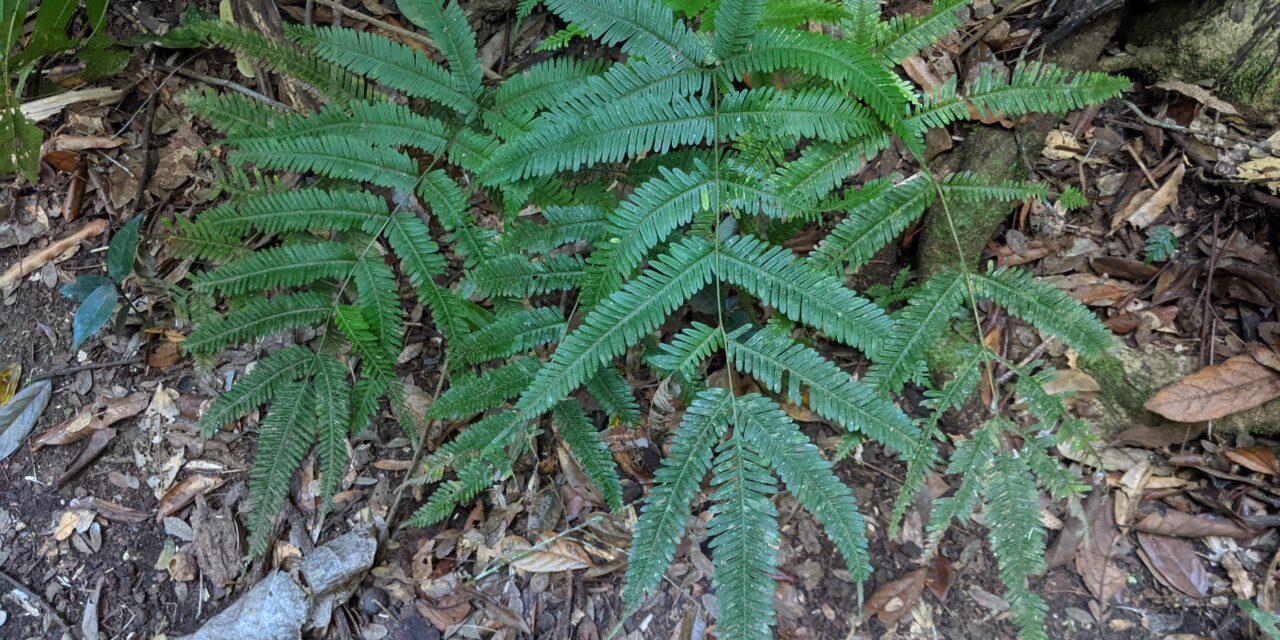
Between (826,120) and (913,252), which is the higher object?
(826,120)

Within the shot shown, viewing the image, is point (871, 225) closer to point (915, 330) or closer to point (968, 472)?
point (915, 330)

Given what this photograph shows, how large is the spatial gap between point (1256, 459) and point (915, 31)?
73.9 inches

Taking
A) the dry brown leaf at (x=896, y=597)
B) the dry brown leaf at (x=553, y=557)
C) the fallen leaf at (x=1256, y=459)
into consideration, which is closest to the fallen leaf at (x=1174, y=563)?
the fallen leaf at (x=1256, y=459)

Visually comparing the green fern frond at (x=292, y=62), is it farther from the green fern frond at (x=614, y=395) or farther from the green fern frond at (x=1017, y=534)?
the green fern frond at (x=1017, y=534)

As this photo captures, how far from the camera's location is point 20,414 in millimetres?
2791

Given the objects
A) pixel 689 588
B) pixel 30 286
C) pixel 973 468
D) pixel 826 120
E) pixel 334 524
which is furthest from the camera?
pixel 30 286

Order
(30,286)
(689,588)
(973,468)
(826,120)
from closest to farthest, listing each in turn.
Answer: (973,468), (826,120), (689,588), (30,286)

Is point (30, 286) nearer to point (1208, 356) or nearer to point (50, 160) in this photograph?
point (50, 160)

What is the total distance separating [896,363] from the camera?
1.97 metres

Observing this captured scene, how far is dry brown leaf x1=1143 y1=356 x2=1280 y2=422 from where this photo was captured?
95.1 inches

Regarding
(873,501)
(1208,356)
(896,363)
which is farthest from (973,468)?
(1208,356)

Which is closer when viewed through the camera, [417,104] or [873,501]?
[873,501]

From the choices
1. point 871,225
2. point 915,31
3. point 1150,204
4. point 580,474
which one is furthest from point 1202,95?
point 580,474

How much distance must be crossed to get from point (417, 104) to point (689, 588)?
2103 mm
